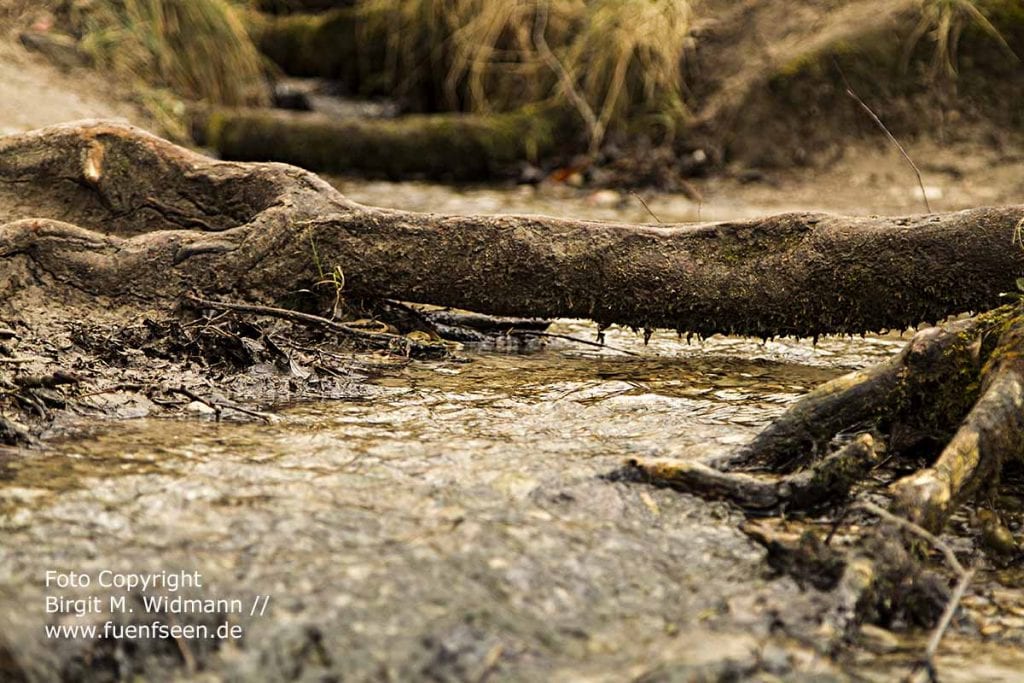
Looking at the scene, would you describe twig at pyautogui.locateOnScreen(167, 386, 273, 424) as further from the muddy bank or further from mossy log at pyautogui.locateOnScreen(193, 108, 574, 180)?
mossy log at pyautogui.locateOnScreen(193, 108, 574, 180)

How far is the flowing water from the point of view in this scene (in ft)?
7.09

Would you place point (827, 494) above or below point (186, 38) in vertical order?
below

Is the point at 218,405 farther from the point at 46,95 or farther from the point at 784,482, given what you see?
the point at 46,95

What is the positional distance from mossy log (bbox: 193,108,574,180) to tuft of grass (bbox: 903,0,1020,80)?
294 cm

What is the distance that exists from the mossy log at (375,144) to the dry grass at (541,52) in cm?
53

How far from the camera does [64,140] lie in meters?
4.38

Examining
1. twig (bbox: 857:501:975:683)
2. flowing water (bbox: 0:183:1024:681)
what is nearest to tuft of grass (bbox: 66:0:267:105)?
flowing water (bbox: 0:183:1024:681)

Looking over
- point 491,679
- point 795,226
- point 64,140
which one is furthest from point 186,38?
point 491,679

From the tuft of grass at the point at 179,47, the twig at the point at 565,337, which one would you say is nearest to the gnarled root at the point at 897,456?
the twig at the point at 565,337

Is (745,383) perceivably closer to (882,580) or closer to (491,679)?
(882,580)

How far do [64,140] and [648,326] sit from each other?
2303mm

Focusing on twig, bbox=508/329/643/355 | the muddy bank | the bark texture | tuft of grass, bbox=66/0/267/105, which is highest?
tuft of grass, bbox=66/0/267/105

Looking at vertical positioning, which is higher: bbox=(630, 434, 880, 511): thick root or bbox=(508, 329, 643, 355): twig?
bbox=(508, 329, 643, 355): twig

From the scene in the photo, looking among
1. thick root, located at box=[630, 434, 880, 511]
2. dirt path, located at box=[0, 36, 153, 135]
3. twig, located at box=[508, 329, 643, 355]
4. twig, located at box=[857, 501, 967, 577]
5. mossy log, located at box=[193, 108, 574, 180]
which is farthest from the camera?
mossy log, located at box=[193, 108, 574, 180]
